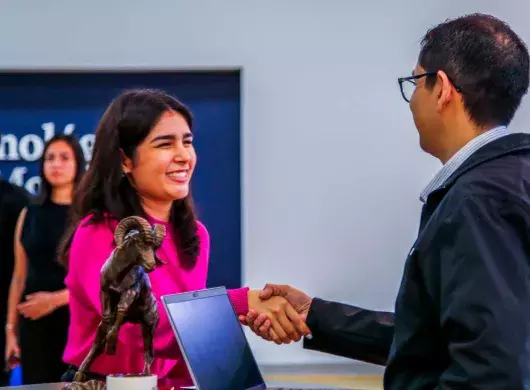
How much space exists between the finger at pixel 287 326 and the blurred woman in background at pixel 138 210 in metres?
0.35

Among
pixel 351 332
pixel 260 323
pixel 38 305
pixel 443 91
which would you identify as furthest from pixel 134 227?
pixel 38 305

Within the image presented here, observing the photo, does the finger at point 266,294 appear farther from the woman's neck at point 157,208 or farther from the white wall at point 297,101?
the white wall at point 297,101

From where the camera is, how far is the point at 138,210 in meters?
2.08

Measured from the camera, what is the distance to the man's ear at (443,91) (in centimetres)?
154

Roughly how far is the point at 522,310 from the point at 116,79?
3.17 metres

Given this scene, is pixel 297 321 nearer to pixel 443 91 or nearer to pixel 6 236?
pixel 443 91

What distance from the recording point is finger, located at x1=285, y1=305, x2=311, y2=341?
230 cm

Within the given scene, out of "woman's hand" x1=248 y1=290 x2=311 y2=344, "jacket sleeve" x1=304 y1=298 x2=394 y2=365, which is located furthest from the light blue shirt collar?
"woman's hand" x1=248 y1=290 x2=311 y2=344

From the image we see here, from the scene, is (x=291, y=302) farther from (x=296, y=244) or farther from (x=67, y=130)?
(x=67, y=130)

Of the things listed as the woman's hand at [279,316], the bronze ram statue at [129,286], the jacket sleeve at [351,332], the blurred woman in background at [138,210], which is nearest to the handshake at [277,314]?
the woman's hand at [279,316]

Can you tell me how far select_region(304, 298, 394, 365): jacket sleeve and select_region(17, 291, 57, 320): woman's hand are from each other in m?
1.99

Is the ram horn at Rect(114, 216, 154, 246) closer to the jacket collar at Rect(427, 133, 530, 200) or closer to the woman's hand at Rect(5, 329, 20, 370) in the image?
the jacket collar at Rect(427, 133, 530, 200)

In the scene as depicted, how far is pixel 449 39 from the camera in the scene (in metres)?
1.56

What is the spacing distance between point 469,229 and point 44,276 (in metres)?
3.00
